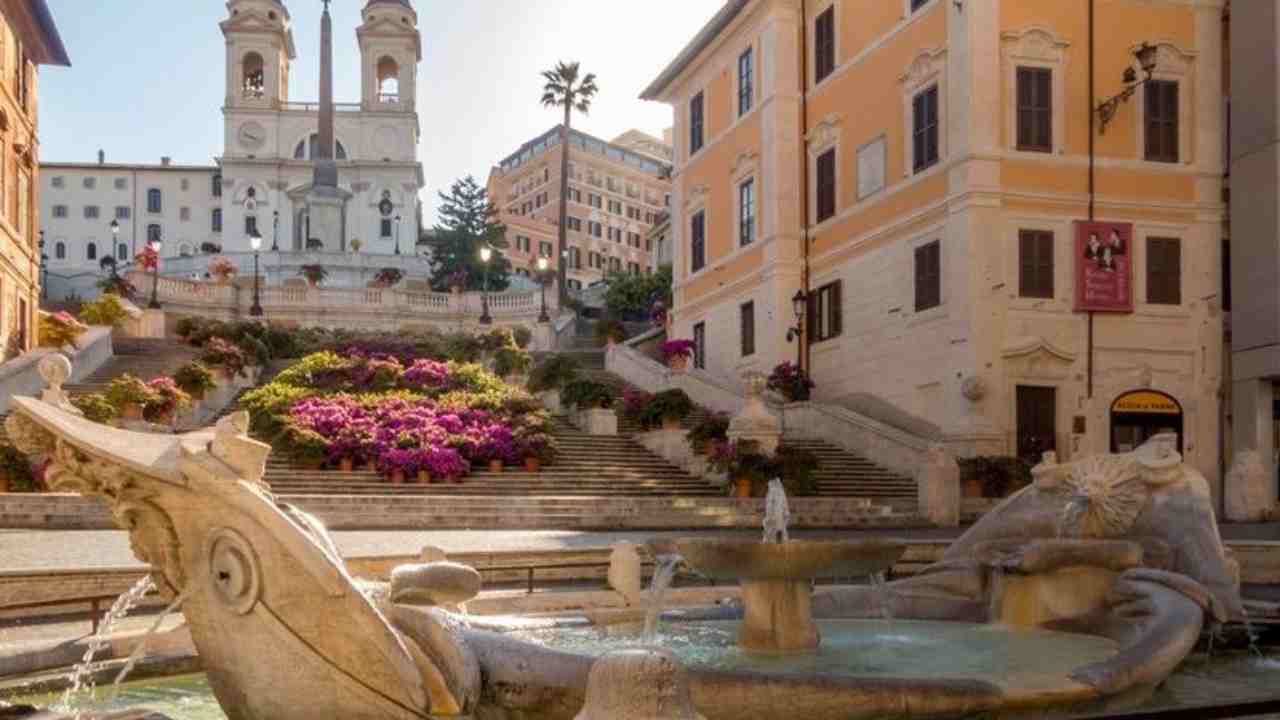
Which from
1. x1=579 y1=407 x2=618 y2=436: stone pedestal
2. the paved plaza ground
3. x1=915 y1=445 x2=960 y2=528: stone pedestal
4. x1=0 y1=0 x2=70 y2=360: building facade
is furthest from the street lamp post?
x1=0 y1=0 x2=70 y2=360: building facade

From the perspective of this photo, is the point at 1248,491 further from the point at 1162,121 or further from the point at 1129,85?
the point at 1129,85

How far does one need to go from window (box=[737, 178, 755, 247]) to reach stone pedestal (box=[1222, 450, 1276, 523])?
16.3 m

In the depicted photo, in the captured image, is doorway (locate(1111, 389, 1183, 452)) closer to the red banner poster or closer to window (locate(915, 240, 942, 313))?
the red banner poster

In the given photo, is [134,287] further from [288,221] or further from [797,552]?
[797,552]

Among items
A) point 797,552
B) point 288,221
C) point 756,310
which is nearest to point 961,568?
point 797,552

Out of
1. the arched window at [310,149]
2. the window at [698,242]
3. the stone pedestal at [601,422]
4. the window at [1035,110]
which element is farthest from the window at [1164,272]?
the arched window at [310,149]

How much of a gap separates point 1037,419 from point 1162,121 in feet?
25.3

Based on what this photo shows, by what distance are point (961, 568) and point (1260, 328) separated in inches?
791

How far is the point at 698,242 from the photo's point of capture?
4147 cm

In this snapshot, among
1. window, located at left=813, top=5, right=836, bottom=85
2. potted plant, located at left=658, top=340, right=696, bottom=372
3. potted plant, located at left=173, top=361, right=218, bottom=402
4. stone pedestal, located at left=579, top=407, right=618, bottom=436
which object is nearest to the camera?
potted plant, located at left=173, top=361, right=218, bottom=402

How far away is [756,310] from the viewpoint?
35.8m

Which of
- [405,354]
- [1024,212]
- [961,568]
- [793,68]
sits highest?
[793,68]

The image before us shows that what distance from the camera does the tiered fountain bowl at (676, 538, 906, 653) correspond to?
7688 mm

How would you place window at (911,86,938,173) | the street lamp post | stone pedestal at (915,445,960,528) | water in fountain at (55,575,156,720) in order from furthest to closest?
the street lamp post → window at (911,86,938,173) → stone pedestal at (915,445,960,528) → water in fountain at (55,575,156,720)
